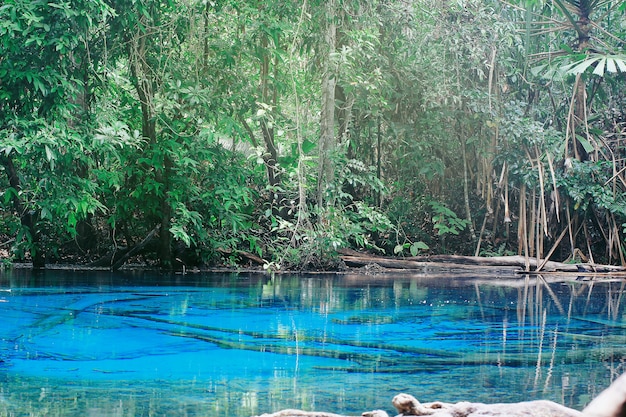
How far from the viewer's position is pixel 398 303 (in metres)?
6.09

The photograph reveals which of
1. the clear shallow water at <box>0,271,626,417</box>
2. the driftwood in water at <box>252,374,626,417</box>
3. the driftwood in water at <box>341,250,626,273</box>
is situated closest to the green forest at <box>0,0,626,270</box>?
the driftwood in water at <box>341,250,626,273</box>

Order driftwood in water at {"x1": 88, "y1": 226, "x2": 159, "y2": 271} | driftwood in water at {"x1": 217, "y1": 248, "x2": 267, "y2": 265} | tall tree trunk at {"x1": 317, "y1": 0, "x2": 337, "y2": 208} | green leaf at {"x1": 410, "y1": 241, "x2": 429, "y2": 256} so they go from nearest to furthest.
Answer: driftwood in water at {"x1": 88, "y1": 226, "x2": 159, "y2": 271}, tall tree trunk at {"x1": 317, "y1": 0, "x2": 337, "y2": 208}, driftwood in water at {"x1": 217, "y1": 248, "x2": 267, "y2": 265}, green leaf at {"x1": 410, "y1": 241, "x2": 429, "y2": 256}

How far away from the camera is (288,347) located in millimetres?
3930

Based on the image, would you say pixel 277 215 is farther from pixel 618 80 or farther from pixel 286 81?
pixel 618 80

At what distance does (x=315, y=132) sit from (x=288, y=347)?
7.83m

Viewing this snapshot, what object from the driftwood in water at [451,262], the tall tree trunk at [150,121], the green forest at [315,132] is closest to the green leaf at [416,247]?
the green forest at [315,132]

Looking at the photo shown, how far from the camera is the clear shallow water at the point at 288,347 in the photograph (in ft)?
9.07

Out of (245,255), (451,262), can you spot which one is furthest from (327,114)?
(451,262)

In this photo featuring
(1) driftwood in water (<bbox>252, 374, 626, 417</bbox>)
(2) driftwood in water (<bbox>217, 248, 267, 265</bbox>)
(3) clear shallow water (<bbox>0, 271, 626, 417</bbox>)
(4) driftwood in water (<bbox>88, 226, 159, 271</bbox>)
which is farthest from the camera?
(2) driftwood in water (<bbox>217, 248, 267, 265</bbox>)

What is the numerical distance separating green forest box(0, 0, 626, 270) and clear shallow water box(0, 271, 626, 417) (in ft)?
5.23

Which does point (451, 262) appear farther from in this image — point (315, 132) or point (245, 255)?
point (315, 132)

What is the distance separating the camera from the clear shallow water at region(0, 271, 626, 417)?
109 inches

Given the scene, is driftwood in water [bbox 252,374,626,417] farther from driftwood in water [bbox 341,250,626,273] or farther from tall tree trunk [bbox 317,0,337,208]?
driftwood in water [bbox 341,250,626,273]

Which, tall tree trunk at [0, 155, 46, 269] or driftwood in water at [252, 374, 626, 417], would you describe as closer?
driftwood in water at [252, 374, 626, 417]
